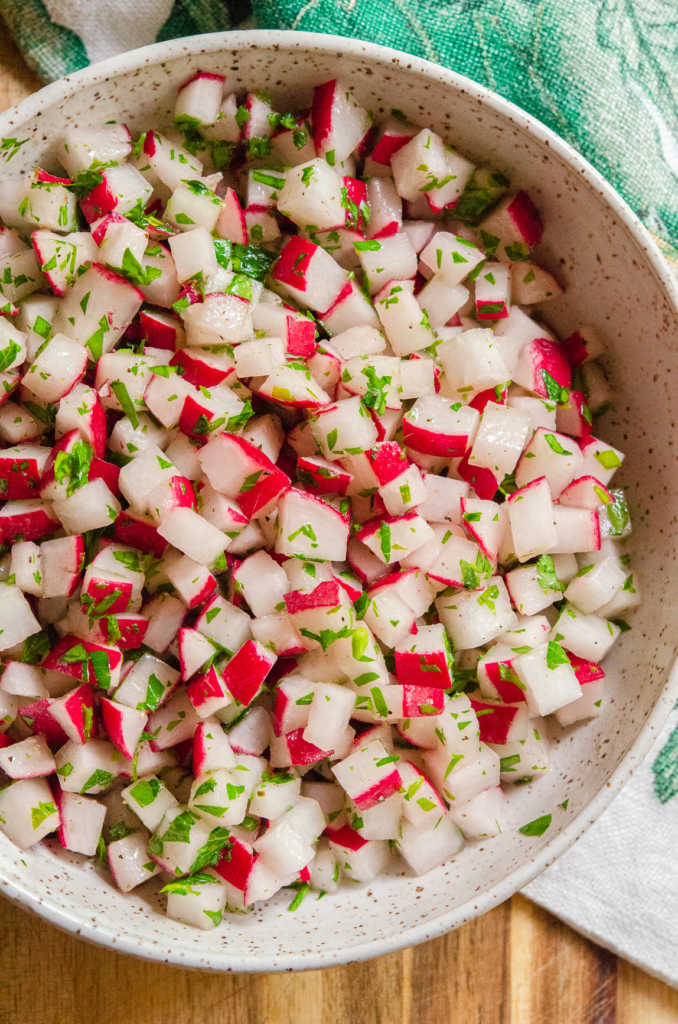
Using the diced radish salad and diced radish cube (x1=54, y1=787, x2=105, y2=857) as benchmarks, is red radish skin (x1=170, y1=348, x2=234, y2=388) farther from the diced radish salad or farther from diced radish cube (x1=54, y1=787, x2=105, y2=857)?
diced radish cube (x1=54, y1=787, x2=105, y2=857)

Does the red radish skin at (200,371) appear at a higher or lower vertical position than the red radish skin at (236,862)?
higher

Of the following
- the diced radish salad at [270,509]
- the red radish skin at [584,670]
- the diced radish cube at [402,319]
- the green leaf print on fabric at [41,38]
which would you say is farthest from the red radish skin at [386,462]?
the green leaf print on fabric at [41,38]

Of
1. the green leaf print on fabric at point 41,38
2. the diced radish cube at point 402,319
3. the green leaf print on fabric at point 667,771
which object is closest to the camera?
the diced radish cube at point 402,319

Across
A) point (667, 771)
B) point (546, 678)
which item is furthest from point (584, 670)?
point (667, 771)

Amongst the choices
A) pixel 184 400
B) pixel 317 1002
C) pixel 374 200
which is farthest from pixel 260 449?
pixel 317 1002

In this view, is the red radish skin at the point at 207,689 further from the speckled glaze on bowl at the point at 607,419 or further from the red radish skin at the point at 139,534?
the speckled glaze on bowl at the point at 607,419

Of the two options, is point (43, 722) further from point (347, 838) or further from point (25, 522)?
point (347, 838)
